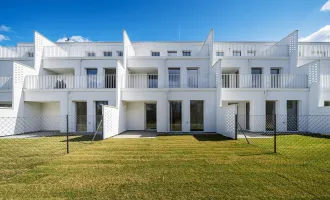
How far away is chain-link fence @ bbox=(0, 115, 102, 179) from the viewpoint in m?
5.83

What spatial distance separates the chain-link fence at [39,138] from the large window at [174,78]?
20.7 ft

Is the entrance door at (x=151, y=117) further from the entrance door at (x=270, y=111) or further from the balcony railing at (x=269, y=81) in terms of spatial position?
the entrance door at (x=270, y=111)

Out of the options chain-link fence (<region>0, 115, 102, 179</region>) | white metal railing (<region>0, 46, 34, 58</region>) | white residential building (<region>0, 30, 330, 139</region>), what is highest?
white metal railing (<region>0, 46, 34, 58</region>)

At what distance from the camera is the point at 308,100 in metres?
12.7


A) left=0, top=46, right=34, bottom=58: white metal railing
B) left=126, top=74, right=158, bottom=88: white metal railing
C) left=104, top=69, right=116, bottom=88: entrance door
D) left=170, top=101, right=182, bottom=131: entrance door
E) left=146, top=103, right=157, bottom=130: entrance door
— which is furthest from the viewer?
left=0, top=46, right=34, bottom=58: white metal railing

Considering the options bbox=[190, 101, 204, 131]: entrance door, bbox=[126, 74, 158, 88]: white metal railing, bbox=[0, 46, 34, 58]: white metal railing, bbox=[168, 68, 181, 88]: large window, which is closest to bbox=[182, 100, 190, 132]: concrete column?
bbox=[190, 101, 204, 131]: entrance door

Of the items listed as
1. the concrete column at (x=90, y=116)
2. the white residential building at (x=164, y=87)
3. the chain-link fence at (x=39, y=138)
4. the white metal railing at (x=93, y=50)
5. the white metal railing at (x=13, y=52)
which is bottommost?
the chain-link fence at (x=39, y=138)

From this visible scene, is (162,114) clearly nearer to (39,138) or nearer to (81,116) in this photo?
(81,116)

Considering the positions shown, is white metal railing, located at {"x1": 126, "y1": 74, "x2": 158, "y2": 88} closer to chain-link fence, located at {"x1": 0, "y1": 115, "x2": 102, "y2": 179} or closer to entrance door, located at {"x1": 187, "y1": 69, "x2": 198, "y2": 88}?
entrance door, located at {"x1": 187, "y1": 69, "x2": 198, "y2": 88}

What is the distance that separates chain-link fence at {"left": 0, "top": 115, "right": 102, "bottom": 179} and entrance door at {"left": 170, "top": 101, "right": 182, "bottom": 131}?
17.2 feet

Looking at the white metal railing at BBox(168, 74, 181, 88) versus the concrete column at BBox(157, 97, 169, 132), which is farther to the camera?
the white metal railing at BBox(168, 74, 181, 88)

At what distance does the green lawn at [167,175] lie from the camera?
3.49m

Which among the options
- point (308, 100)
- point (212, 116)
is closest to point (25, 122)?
point (212, 116)

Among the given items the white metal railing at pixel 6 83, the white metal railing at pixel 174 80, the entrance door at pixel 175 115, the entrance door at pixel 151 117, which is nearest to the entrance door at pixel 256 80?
the white metal railing at pixel 174 80
